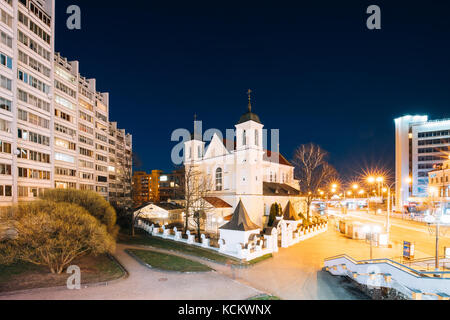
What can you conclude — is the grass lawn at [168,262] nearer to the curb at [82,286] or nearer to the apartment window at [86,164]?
the curb at [82,286]

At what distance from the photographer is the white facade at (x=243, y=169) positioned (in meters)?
34.3

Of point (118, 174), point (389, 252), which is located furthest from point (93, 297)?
point (118, 174)

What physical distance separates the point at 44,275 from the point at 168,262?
7.47 m

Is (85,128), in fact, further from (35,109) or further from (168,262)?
(168,262)

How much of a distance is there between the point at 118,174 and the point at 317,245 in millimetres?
49716

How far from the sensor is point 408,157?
7069 centimetres

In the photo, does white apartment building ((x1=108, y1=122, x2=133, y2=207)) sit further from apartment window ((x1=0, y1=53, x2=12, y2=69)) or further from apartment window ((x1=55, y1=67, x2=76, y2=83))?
apartment window ((x1=0, y1=53, x2=12, y2=69))

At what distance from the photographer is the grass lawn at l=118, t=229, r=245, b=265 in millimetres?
20812

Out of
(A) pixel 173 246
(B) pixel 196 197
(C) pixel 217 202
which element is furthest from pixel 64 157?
(A) pixel 173 246

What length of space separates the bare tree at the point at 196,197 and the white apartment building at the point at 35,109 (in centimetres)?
1792

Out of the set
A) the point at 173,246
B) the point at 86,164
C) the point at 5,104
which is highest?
the point at 5,104

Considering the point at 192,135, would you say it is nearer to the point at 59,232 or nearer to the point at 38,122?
the point at 38,122

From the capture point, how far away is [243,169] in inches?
1375

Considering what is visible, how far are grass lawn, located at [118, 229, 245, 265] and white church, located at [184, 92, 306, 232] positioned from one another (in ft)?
26.6
